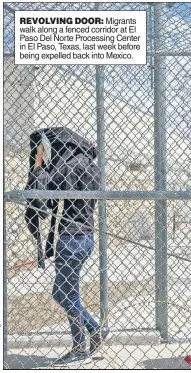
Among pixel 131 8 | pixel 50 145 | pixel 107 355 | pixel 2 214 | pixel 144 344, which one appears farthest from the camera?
pixel 144 344

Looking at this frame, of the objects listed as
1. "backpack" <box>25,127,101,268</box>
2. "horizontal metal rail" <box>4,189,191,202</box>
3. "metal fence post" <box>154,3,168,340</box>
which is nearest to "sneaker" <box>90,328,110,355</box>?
"metal fence post" <box>154,3,168,340</box>

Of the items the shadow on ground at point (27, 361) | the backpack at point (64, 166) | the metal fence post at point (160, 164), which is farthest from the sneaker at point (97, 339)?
the backpack at point (64, 166)

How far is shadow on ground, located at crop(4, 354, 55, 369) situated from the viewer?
4734 millimetres

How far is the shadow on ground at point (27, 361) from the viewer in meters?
4.73

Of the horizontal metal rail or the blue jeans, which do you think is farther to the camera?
the blue jeans

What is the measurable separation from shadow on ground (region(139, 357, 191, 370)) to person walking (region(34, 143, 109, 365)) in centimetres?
37

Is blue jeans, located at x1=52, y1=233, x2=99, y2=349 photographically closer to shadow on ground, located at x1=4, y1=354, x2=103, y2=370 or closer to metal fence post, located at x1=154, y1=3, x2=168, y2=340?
shadow on ground, located at x1=4, y1=354, x2=103, y2=370

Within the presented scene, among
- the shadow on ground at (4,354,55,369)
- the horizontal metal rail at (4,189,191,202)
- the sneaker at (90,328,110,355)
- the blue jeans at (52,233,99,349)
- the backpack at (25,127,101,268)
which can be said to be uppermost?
the backpack at (25,127,101,268)

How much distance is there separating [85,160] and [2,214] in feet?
3.46

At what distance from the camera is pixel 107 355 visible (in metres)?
4.89

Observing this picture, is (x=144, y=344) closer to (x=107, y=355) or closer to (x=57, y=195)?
(x=107, y=355)

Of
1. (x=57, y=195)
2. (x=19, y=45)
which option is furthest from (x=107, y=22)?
(x=57, y=195)

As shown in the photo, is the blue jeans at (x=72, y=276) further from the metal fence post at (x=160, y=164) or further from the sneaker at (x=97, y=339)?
the metal fence post at (x=160, y=164)

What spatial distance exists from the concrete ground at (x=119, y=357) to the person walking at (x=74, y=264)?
12cm
